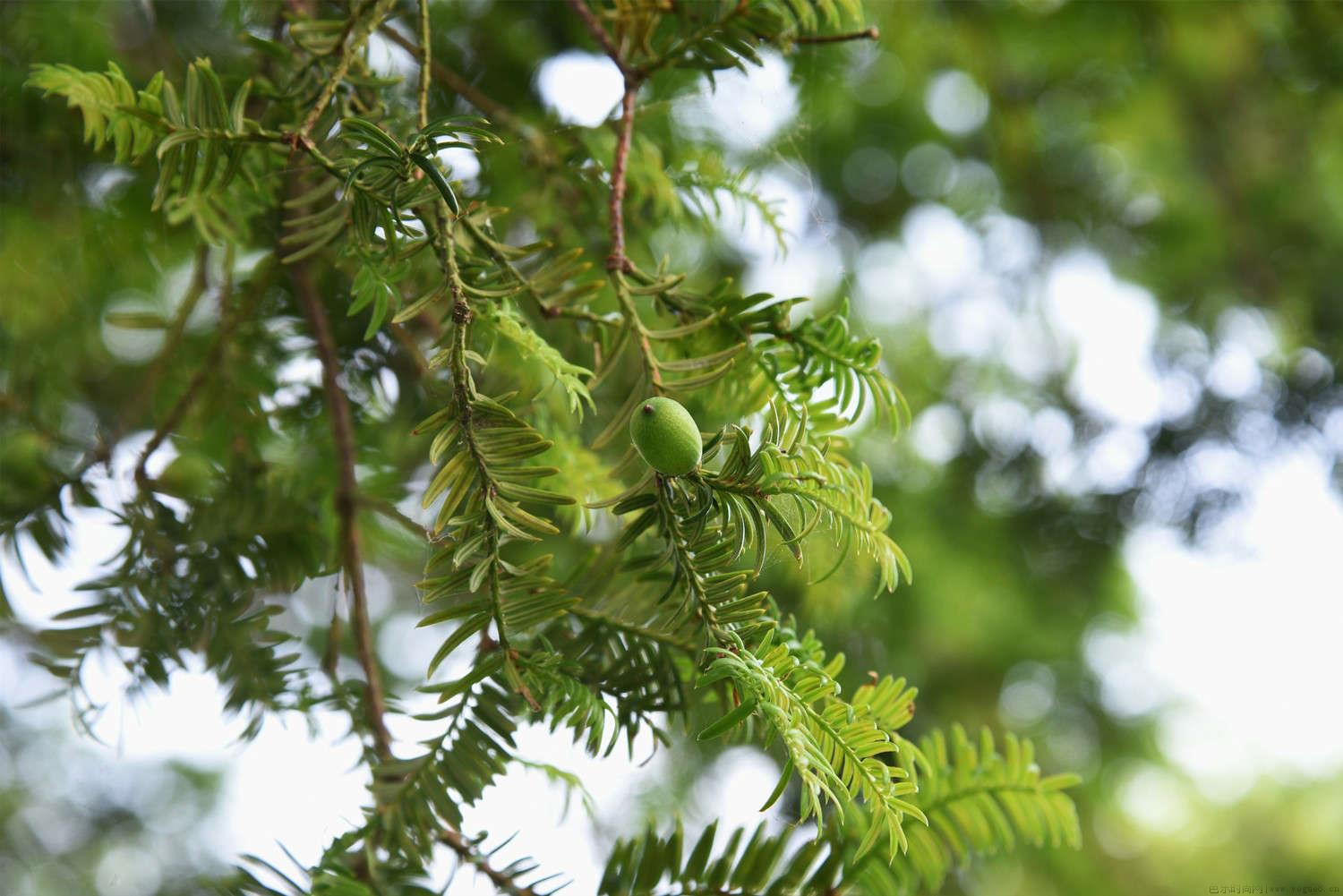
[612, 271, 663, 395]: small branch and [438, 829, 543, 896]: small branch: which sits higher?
[612, 271, 663, 395]: small branch

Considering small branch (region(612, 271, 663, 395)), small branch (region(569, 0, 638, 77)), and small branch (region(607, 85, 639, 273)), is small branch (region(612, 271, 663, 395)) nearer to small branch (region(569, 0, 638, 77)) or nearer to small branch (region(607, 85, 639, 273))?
small branch (region(607, 85, 639, 273))

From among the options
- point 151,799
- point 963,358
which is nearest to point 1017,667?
point 963,358

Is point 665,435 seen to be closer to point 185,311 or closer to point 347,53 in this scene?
point 347,53

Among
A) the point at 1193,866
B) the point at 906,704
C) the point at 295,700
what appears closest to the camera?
the point at 906,704

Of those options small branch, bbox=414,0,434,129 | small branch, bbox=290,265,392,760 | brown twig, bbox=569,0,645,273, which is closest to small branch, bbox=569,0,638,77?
brown twig, bbox=569,0,645,273

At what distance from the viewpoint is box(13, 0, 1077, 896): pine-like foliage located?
16.0 inches

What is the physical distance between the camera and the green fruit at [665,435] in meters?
0.37

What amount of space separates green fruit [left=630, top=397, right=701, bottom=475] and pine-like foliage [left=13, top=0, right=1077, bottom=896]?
20 mm

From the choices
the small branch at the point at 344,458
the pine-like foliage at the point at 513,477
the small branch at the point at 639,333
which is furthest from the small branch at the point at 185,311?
the small branch at the point at 639,333

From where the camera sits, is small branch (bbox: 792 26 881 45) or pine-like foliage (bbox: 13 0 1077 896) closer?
pine-like foliage (bbox: 13 0 1077 896)

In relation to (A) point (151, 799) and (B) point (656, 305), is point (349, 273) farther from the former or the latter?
(A) point (151, 799)

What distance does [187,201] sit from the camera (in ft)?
1.75

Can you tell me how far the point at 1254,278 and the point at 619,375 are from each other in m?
1.13

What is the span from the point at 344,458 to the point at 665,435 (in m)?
0.32
